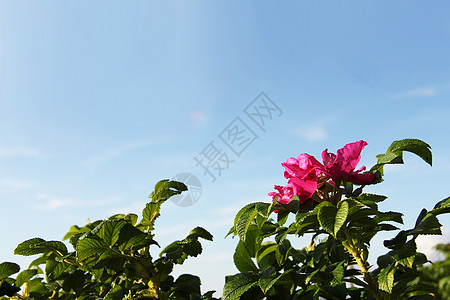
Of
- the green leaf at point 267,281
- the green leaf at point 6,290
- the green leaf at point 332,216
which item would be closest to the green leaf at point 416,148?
the green leaf at point 332,216

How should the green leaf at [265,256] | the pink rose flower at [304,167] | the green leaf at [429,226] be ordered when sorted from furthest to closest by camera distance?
the green leaf at [265,256], the pink rose flower at [304,167], the green leaf at [429,226]

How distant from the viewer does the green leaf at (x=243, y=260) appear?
184 cm

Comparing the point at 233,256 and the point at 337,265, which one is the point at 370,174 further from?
the point at 233,256

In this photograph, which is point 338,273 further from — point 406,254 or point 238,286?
point 238,286

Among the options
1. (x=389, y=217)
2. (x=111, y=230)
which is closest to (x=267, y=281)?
(x=389, y=217)

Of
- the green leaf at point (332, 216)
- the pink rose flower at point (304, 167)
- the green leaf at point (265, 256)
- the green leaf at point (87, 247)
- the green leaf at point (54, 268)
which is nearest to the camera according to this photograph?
the green leaf at point (332, 216)

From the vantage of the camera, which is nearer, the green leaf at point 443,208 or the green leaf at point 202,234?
the green leaf at point 443,208

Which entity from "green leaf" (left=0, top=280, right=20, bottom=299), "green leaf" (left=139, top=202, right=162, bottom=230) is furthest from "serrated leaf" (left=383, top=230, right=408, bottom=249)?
"green leaf" (left=0, top=280, right=20, bottom=299)

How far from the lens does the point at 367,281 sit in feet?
4.68

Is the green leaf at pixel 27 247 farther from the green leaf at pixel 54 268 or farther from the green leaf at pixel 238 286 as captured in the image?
the green leaf at pixel 238 286

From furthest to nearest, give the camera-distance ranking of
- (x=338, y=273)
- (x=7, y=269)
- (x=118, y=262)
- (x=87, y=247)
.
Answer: (x=7, y=269) → (x=118, y=262) → (x=87, y=247) → (x=338, y=273)

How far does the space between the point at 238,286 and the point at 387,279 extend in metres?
0.47

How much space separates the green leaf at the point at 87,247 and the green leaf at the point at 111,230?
30mm

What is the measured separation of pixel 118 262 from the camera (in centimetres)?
181
